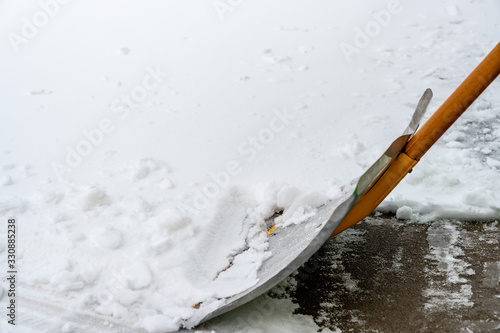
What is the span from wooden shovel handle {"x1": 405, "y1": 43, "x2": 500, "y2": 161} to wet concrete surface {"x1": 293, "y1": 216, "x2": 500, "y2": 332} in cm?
50

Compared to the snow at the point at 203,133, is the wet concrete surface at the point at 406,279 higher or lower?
lower

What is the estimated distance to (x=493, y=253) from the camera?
2160 mm

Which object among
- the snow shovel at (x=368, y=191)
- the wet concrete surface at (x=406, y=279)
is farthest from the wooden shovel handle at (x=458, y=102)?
the wet concrete surface at (x=406, y=279)

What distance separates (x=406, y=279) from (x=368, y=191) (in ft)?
1.33

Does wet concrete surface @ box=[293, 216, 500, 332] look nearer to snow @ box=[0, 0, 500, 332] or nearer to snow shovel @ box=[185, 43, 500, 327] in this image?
snow @ box=[0, 0, 500, 332]

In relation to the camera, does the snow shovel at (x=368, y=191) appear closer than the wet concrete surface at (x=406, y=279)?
Yes

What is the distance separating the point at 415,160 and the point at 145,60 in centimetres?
299

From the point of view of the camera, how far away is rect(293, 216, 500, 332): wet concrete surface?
70.2 inches

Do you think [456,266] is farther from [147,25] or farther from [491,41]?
[147,25]

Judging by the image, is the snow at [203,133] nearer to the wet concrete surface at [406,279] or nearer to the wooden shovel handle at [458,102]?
the wet concrete surface at [406,279]

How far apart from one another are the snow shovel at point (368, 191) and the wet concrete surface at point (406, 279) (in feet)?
0.65

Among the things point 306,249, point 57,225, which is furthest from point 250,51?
point 306,249

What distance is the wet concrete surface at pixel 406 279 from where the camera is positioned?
1.78 meters

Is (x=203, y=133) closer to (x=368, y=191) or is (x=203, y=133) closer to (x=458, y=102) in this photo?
(x=368, y=191)
